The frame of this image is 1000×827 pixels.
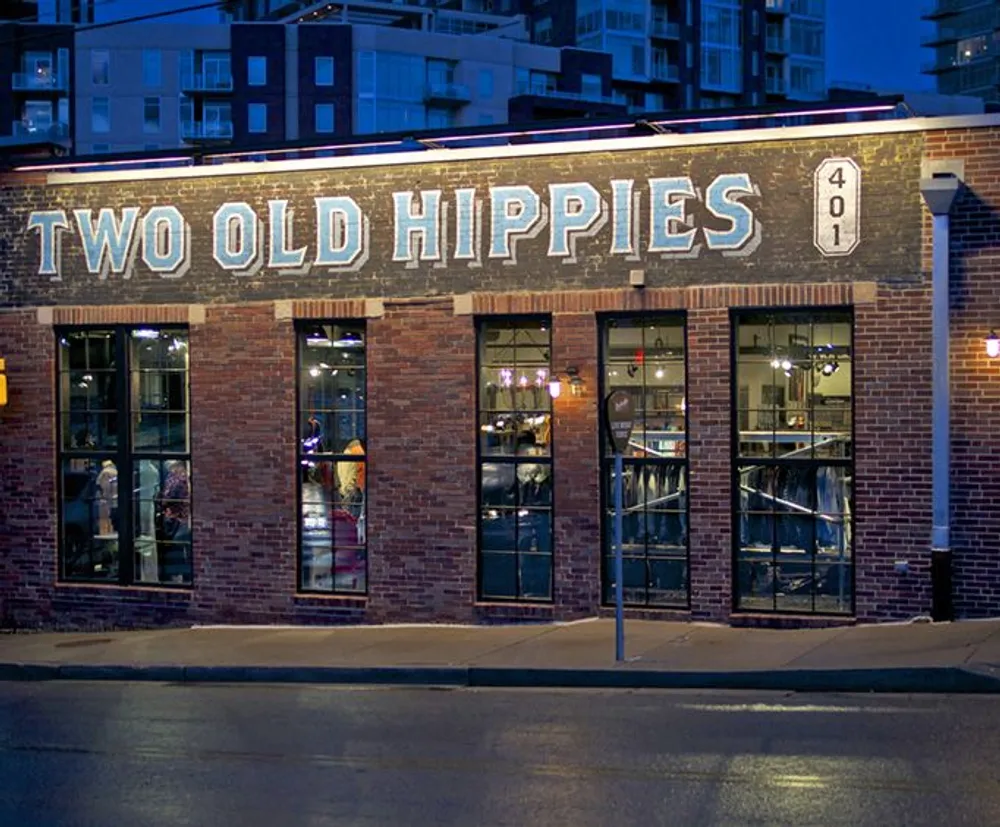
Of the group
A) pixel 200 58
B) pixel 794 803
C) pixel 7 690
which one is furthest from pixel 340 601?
pixel 200 58

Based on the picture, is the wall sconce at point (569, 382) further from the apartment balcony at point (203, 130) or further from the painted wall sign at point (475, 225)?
the apartment balcony at point (203, 130)

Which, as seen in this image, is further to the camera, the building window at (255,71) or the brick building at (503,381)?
the building window at (255,71)

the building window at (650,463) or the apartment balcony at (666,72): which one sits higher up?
the apartment balcony at (666,72)

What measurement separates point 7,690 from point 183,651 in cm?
190

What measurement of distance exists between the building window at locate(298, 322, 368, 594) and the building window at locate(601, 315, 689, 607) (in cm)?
304

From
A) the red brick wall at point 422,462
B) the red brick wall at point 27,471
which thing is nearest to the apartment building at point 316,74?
the red brick wall at point 27,471

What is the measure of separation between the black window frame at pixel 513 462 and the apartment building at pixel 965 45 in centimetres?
11456

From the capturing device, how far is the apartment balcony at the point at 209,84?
84.5m

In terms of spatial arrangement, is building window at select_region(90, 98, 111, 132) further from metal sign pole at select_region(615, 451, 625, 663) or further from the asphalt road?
metal sign pole at select_region(615, 451, 625, 663)

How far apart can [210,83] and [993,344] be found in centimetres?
7575

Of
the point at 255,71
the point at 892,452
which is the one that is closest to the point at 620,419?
the point at 892,452

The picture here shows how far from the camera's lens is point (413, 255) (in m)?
17.1

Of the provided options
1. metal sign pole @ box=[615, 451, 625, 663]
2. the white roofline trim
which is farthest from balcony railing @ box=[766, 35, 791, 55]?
metal sign pole @ box=[615, 451, 625, 663]

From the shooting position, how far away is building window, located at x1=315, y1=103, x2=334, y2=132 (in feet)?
271
